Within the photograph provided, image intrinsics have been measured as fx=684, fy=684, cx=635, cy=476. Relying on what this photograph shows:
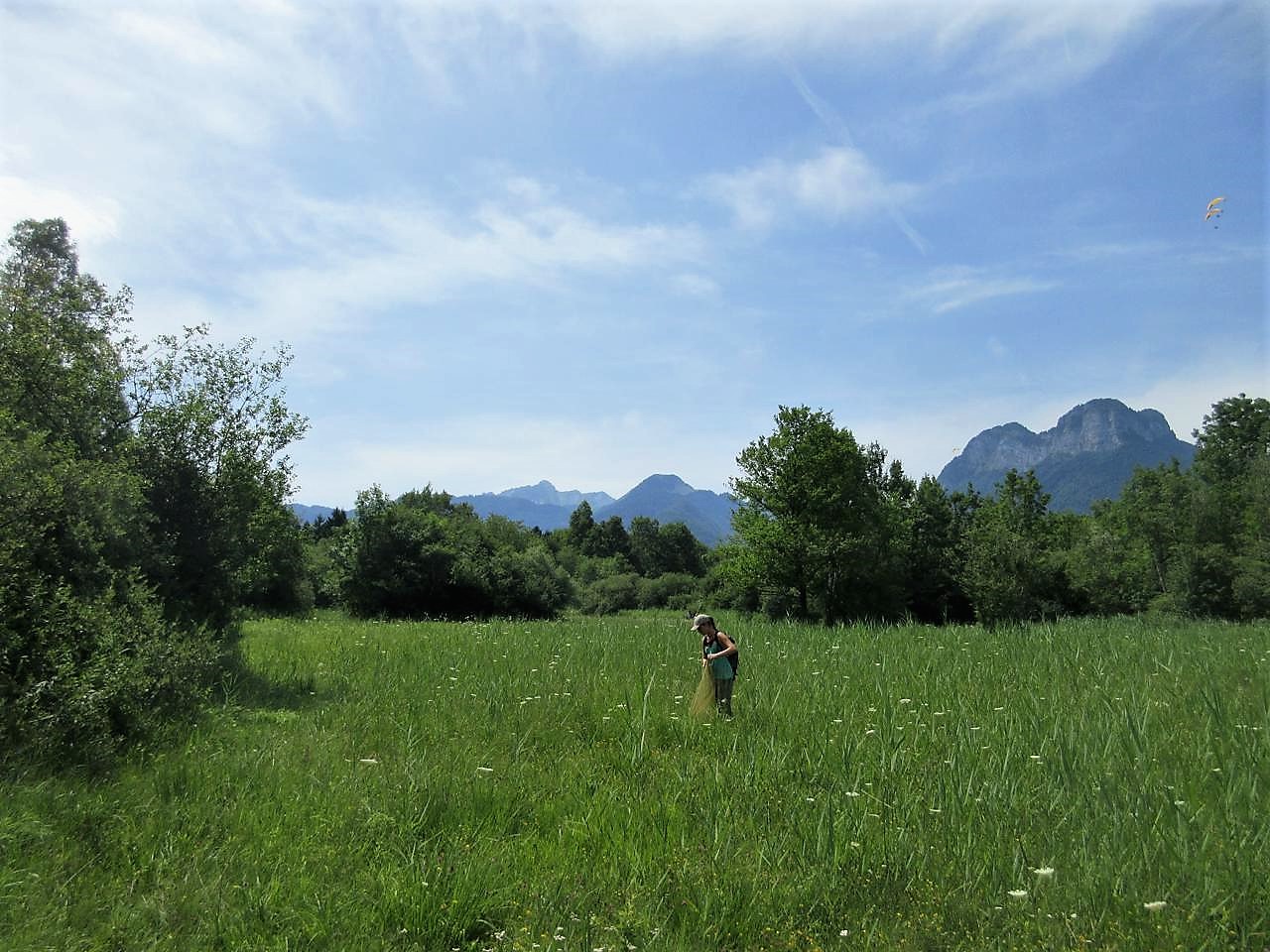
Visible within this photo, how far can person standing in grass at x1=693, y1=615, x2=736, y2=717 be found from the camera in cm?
793

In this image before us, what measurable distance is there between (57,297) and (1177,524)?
6864 cm

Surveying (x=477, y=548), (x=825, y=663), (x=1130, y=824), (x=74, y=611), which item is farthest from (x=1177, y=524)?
(x=74, y=611)

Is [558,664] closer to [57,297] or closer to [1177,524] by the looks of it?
[57,297]

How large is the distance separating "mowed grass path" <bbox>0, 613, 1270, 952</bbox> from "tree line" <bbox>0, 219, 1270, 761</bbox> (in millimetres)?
1421

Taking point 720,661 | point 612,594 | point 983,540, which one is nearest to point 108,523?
point 720,661

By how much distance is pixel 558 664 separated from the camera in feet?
37.8

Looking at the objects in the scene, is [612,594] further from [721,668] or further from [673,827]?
[673,827]

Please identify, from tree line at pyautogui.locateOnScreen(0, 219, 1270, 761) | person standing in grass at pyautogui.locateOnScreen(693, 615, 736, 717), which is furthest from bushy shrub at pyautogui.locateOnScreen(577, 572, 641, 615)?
person standing in grass at pyautogui.locateOnScreen(693, 615, 736, 717)

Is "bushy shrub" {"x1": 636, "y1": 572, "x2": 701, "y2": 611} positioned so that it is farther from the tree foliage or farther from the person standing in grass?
the person standing in grass

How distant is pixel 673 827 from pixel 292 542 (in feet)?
56.1

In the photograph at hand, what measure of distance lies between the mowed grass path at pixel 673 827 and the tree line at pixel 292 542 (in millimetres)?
1421

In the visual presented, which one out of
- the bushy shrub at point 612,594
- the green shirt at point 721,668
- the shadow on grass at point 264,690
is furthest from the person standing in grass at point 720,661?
the bushy shrub at point 612,594

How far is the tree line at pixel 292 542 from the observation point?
274 inches

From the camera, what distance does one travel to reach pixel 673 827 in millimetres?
4973
